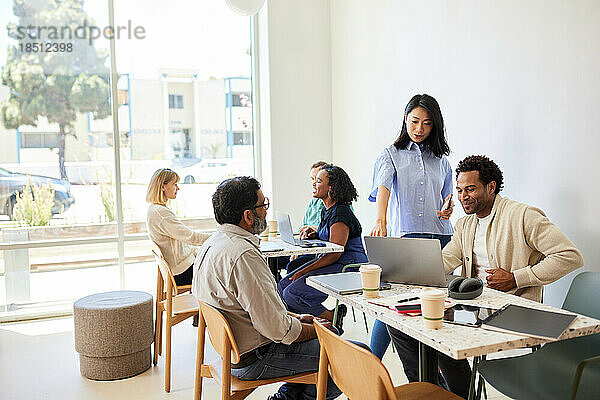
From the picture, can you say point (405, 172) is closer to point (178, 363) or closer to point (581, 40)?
point (581, 40)

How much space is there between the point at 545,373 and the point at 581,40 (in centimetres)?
174

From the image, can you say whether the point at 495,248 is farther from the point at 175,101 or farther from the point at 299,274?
the point at 175,101

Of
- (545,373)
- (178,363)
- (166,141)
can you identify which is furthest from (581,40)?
(166,141)

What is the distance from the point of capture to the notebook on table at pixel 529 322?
5.40ft

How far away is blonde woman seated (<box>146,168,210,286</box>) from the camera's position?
13.0 ft

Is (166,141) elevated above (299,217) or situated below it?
above

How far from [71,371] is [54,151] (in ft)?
7.58

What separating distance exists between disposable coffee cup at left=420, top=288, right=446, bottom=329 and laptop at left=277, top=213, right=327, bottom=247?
1734 millimetres

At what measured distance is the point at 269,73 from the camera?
571 cm

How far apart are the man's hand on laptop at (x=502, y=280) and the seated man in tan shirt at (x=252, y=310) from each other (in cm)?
80

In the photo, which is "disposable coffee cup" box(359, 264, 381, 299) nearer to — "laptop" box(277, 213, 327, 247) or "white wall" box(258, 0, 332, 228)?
"laptop" box(277, 213, 327, 247)

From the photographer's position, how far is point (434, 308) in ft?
5.68

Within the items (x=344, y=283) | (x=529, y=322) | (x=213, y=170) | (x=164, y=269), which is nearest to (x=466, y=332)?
(x=529, y=322)

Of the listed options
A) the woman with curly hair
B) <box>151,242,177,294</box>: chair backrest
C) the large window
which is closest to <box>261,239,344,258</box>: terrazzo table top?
the woman with curly hair
